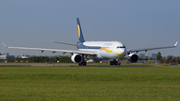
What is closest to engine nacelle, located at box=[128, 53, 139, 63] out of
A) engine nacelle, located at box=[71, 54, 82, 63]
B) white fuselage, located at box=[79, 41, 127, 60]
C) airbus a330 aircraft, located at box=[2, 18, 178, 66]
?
airbus a330 aircraft, located at box=[2, 18, 178, 66]

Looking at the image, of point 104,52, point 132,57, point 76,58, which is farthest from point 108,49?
point 76,58

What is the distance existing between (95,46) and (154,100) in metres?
50.3

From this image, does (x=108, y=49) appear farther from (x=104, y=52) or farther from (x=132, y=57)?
(x=132, y=57)

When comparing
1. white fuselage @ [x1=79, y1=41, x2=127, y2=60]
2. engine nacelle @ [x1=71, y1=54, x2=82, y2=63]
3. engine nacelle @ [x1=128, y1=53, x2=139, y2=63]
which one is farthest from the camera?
engine nacelle @ [x1=128, y1=53, x2=139, y2=63]

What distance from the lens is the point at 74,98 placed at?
50.1 feet

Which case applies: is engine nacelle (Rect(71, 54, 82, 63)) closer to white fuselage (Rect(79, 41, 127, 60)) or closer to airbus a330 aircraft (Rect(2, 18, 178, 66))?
airbus a330 aircraft (Rect(2, 18, 178, 66))

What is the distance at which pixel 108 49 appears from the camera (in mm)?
60062

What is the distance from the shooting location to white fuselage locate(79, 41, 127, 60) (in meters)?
57.4

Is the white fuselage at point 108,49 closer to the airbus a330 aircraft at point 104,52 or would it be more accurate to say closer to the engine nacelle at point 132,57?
the airbus a330 aircraft at point 104,52

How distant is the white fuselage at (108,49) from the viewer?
57.4m

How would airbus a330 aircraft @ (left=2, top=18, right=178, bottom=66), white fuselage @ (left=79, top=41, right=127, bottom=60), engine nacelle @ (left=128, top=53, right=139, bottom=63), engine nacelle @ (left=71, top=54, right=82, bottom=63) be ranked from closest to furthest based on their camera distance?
1. white fuselage @ (left=79, top=41, right=127, bottom=60)
2. airbus a330 aircraft @ (left=2, top=18, right=178, bottom=66)
3. engine nacelle @ (left=71, top=54, right=82, bottom=63)
4. engine nacelle @ (left=128, top=53, right=139, bottom=63)

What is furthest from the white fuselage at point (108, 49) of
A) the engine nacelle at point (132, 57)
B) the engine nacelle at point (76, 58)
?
the engine nacelle at point (76, 58)

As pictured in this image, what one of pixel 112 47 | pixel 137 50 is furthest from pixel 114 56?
pixel 137 50

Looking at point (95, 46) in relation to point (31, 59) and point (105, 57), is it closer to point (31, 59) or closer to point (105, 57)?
point (105, 57)
